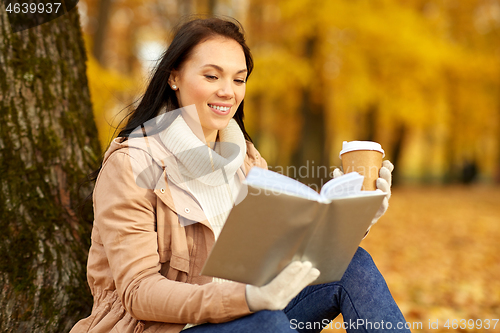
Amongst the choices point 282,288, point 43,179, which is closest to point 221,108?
point 282,288

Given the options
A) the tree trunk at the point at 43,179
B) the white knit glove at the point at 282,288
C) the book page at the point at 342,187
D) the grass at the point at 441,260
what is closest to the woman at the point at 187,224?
the white knit glove at the point at 282,288

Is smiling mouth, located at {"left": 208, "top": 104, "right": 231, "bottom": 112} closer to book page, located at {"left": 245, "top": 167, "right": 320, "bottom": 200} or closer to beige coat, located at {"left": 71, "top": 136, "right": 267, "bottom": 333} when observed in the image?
beige coat, located at {"left": 71, "top": 136, "right": 267, "bottom": 333}

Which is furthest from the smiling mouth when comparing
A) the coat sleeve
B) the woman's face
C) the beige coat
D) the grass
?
the grass

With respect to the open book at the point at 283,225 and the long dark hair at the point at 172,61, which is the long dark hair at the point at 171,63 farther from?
the open book at the point at 283,225

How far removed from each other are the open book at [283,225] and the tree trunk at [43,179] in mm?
1081

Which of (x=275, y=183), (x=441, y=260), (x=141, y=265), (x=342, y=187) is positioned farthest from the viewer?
(x=441, y=260)

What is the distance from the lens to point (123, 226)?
144cm

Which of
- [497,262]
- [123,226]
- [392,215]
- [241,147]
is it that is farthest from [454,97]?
[123,226]

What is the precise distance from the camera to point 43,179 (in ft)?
6.93

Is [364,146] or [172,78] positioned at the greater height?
[172,78]

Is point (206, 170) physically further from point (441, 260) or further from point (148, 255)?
point (441, 260)

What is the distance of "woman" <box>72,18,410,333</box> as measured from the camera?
1.36m

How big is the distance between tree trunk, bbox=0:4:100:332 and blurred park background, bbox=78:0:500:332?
396mm

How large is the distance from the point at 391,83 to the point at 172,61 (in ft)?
23.2
